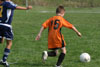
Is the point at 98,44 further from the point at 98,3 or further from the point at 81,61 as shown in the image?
the point at 98,3

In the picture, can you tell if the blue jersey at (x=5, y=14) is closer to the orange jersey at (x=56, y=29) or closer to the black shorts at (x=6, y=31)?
the black shorts at (x=6, y=31)

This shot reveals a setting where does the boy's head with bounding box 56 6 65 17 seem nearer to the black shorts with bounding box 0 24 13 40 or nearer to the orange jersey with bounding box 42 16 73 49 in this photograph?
the orange jersey with bounding box 42 16 73 49

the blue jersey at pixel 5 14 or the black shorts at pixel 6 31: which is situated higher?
the blue jersey at pixel 5 14

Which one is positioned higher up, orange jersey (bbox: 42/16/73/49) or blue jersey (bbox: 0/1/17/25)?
blue jersey (bbox: 0/1/17/25)

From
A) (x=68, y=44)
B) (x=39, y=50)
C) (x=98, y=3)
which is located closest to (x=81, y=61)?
(x=39, y=50)

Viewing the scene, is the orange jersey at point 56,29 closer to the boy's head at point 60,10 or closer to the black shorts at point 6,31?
the boy's head at point 60,10

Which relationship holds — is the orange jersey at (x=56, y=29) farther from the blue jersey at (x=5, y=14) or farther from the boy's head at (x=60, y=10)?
the blue jersey at (x=5, y=14)

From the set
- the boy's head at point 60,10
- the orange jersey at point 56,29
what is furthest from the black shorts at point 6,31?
the boy's head at point 60,10

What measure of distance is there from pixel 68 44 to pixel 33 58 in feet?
9.04

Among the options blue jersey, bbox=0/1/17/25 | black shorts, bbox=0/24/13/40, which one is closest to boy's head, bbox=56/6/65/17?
blue jersey, bbox=0/1/17/25

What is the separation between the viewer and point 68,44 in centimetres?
982

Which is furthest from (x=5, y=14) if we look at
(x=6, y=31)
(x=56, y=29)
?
(x=56, y=29)

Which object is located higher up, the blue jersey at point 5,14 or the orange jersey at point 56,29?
the blue jersey at point 5,14

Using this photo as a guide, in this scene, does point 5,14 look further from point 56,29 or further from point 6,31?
point 56,29
